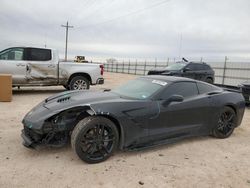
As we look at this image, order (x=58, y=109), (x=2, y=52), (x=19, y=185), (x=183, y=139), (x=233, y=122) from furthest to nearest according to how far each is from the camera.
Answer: (x=2, y=52), (x=233, y=122), (x=183, y=139), (x=58, y=109), (x=19, y=185)

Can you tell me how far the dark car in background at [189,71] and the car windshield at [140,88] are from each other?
7.81 m

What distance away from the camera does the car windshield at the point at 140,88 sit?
4.46 metres

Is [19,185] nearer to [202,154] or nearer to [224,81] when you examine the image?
[202,154]

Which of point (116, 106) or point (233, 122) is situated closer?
point (116, 106)

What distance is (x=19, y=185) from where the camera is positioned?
10.1ft

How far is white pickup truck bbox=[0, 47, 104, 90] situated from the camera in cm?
946

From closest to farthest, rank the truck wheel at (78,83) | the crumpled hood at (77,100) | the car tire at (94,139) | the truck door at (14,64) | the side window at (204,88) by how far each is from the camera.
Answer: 1. the car tire at (94,139)
2. the crumpled hood at (77,100)
3. the side window at (204,88)
4. the truck door at (14,64)
5. the truck wheel at (78,83)

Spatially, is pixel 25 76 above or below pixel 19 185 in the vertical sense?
above

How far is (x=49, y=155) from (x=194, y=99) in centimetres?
278

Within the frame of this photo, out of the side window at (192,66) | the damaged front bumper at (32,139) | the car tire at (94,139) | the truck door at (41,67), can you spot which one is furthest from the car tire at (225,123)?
the side window at (192,66)

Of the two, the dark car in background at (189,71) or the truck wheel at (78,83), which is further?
the dark car in background at (189,71)

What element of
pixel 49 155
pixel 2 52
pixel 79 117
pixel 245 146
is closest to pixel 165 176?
pixel 79 117

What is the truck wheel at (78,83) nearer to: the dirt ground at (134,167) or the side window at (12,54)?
the side window at (12,54)

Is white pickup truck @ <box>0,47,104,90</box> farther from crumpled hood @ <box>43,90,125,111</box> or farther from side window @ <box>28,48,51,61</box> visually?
crumpled hood @ <box>43,90,125,111</box>
